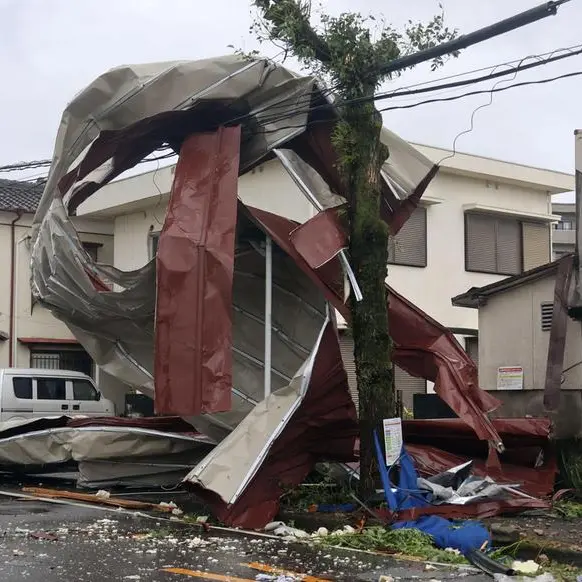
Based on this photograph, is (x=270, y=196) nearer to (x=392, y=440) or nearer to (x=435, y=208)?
(x=435, y=208)

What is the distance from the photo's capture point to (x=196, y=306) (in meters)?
10.3

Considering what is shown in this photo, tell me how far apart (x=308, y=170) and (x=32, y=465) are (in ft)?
20.9

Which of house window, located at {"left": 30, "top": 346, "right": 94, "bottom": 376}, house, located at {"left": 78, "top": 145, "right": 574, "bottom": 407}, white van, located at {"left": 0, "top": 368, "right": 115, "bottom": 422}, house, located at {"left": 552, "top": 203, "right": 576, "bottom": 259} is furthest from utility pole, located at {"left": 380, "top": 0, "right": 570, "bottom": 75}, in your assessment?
house, located at {"left": 552, "top": 203, "right": 576, "bottom": 259}

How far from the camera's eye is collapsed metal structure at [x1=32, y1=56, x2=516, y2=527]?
10.2 metres

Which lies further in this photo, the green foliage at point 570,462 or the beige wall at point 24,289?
the beige wall at point 24,289

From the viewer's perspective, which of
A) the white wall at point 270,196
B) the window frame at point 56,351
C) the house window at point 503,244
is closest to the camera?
the white wall at point 270,196

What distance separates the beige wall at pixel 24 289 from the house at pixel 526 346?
16548mm

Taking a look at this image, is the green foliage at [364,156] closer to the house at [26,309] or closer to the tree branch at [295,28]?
the tree branch at [295,28]

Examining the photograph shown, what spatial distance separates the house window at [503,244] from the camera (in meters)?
23.9

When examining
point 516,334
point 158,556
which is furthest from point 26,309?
point 158,556

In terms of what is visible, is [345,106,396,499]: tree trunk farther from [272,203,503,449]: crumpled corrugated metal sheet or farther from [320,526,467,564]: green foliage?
[320,526,467,564]: green foliage

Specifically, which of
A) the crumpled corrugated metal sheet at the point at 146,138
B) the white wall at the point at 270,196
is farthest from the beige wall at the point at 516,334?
the white wall at the point at 270,196

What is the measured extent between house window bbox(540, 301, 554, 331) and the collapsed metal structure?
2.23 meters

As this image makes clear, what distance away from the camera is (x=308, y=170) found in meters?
11.2
